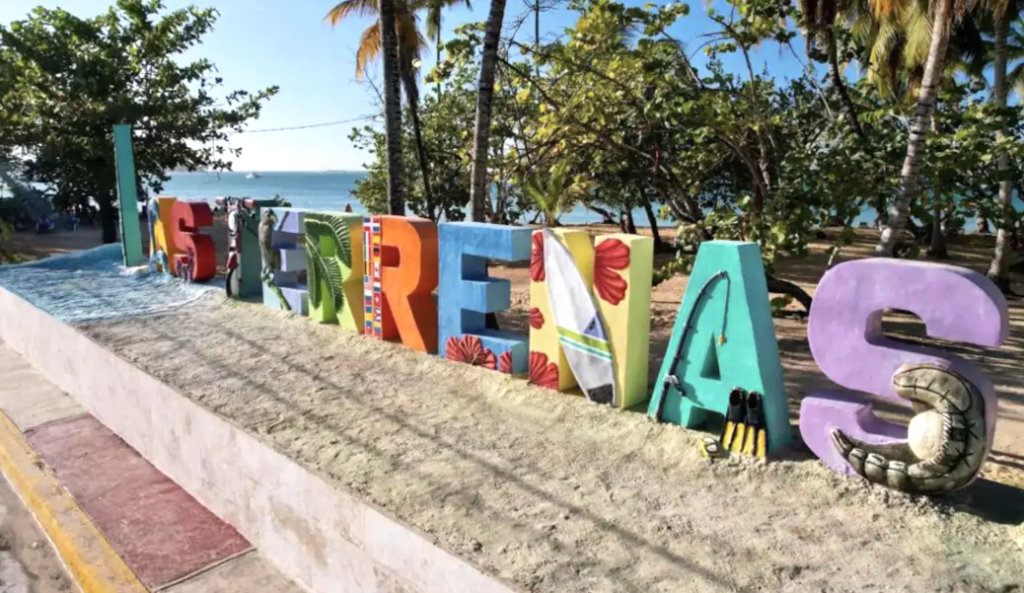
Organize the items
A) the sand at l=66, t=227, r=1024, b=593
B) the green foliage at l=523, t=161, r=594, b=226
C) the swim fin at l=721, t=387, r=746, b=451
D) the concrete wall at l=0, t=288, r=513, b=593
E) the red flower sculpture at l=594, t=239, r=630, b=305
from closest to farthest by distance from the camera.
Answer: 1. the sand at l=66, t=227, r=1024, b=593
2. the concrete wall at l=0, t=288, r=513, b=593
3. the swim fin at l=721, t=387, r=746, b=451
4. the red flower sculpture at l=594, t=239, r=630, b=305
5. the green foliage at l=523, t=161, r=594, b=226

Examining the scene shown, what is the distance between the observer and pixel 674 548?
423 cm

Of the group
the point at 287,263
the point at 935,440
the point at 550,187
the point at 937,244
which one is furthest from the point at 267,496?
the point at 937,244

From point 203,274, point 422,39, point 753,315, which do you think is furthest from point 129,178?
point 753,315

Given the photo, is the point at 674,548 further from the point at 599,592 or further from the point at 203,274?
Result: the point at 203,274

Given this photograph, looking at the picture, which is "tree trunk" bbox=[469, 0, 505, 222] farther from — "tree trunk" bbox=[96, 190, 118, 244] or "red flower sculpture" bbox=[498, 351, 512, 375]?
"tree trunk" bbox=[96, 190, 118, 244]

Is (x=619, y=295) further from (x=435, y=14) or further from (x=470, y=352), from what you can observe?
(x=435, y=14)

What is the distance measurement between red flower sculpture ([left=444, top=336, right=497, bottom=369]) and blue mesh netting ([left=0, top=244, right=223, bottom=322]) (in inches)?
222

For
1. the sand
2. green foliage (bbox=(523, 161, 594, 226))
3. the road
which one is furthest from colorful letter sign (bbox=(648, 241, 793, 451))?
the road

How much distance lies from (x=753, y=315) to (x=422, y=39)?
18809 mm

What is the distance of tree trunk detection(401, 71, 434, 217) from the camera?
1702 cm

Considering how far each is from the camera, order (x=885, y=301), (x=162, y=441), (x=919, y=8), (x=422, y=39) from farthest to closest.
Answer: (x=422, y=39) → (x=919, y=8) → (x=162, y=441) → (x=885, y=301)

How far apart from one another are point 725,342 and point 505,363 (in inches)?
98.3

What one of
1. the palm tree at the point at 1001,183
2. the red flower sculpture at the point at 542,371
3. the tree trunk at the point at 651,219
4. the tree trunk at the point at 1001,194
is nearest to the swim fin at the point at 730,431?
the red flower sculpture at the point at 542,371

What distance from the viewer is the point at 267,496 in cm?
586
